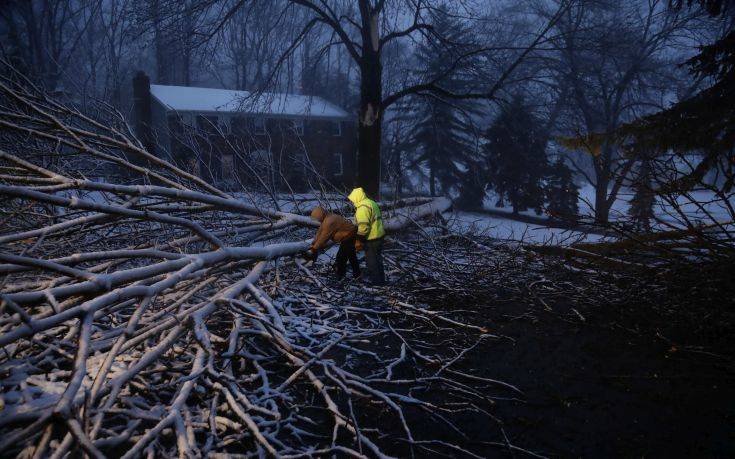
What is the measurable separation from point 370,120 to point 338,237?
4672 mm

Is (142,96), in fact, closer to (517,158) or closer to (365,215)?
(517,158)

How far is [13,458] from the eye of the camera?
7.82ft

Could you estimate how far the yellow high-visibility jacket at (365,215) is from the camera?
19.2ft

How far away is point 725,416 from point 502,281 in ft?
10.2

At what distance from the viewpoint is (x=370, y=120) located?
9719mm

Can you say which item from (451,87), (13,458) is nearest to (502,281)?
(13,458)

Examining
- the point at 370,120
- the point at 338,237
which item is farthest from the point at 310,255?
the point at 370,120

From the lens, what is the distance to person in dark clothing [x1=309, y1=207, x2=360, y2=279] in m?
5.67

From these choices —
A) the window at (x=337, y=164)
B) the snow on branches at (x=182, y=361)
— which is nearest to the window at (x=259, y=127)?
the snow on branches at (x=182, y=361)

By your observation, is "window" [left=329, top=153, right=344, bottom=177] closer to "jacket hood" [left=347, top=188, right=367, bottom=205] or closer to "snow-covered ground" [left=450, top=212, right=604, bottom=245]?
"snow-covered ground" [left=450, top=212, right=604, bottom=245]

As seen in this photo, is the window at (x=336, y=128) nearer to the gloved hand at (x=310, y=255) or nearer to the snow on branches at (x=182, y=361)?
the gloved hand at (x=310, y=255)

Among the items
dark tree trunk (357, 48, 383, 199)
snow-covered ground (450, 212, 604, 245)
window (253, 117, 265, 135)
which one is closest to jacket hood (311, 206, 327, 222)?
window (253, 117, 265, 135)

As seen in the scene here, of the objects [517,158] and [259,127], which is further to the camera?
[259,127]

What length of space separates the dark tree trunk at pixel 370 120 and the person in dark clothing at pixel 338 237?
4.10 metres
